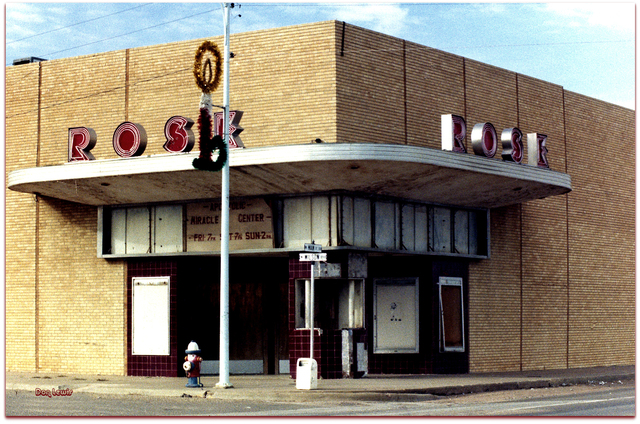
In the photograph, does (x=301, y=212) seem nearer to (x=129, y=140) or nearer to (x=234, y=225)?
(x=234, y=225)

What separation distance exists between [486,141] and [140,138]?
323 inches

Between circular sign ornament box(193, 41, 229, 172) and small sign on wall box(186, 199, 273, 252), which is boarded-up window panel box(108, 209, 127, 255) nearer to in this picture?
small sign on wall box(186, 199, 273, 252)

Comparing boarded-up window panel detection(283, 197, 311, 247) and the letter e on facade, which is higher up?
the letter e on facade

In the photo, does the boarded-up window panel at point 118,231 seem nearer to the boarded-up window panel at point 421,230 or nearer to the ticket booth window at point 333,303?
the ticket booth window at point 333,303

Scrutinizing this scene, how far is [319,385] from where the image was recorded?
67.6 ft

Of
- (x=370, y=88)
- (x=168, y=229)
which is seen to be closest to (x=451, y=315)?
(x=370, y=88)

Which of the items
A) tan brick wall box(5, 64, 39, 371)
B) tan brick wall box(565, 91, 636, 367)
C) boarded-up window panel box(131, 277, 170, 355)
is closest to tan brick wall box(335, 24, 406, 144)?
boarded-up window panel box(131, 277, 170, 355)

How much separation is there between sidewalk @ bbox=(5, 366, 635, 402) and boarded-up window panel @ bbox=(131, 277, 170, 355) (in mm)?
1009

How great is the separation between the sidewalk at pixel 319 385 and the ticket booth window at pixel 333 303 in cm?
144

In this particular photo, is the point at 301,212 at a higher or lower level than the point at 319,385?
higher

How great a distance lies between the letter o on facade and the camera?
886 inches

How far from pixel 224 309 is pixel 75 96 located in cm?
929

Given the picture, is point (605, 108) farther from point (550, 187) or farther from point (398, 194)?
point (398, 194)

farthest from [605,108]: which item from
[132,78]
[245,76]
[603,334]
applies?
[132,78]
